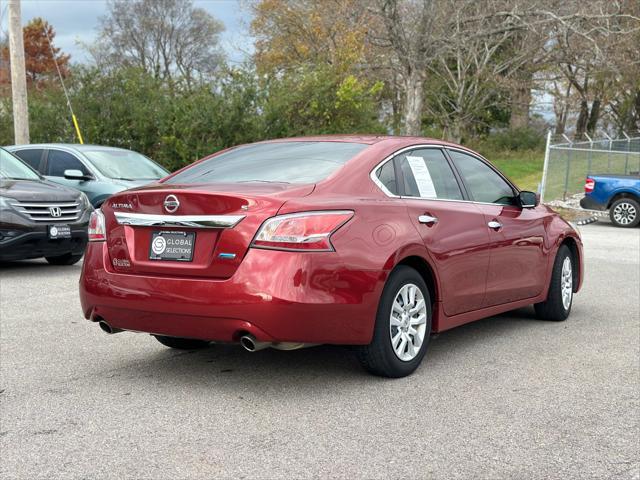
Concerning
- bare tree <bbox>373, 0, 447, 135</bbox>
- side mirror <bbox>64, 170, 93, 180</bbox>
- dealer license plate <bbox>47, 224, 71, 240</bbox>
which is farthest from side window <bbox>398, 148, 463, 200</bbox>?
bare tree <bbox>373, 0, 447, 135</bbox>

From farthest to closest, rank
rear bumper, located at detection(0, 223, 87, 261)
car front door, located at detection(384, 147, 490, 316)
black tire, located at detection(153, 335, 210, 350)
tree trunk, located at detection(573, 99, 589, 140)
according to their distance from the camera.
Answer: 1. tree trunk, located at detection(573, 99, 589, 140)
2. rear bumper, located at detection(0, 223, 87, 261)
3. black tire, located at detection(153, 335, 210, 350)
4. car front door, located at detection(384, 147, 490, 316)

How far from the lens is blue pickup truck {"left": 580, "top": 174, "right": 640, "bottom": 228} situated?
795 inches

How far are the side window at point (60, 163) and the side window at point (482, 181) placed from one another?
866 centimetres

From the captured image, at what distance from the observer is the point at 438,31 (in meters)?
28.7

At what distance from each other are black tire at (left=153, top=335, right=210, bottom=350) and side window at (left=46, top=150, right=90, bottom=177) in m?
8.36

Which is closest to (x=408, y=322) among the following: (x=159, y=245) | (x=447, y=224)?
(x=447, y=224)

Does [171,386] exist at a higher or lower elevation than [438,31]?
lower

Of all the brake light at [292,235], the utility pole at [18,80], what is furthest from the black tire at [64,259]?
the utility pole at [18,80]

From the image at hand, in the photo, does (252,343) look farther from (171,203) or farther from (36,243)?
(36,243)

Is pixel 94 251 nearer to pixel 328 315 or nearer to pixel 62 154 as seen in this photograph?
pixel 328 315

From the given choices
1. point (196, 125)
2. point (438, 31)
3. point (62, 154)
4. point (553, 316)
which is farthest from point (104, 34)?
point (553, 316)

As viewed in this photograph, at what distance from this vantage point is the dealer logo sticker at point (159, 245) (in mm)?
5109

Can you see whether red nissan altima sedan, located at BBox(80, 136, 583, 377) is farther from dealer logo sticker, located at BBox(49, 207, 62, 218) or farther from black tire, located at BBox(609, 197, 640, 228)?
black tire, located at BBox(609, 197, 640, 228)

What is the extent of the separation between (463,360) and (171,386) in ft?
6.81
